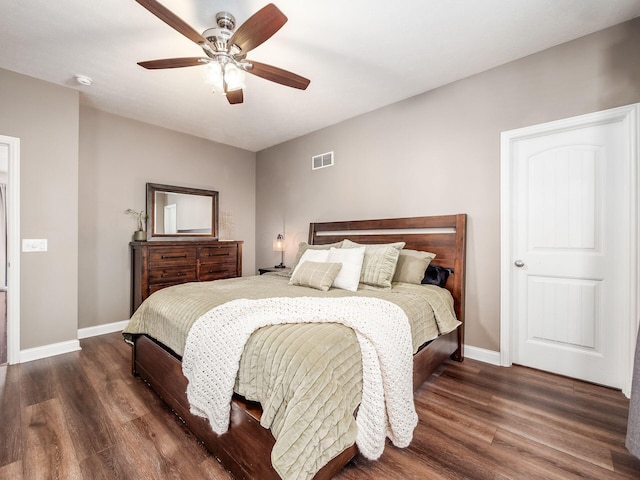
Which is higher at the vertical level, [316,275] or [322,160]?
[322,160]

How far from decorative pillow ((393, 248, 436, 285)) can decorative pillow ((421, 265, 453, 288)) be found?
0.38ft

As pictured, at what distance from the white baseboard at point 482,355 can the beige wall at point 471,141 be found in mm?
47

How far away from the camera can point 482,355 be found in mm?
2674

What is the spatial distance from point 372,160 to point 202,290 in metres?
2.44

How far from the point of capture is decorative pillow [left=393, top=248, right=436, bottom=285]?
2631mm

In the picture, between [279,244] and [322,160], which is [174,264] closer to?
[279,244]

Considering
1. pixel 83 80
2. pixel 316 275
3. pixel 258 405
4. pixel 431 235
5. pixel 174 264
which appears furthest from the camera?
pixel 174 264

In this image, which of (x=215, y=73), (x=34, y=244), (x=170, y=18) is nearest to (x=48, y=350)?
(x=34, y=244)

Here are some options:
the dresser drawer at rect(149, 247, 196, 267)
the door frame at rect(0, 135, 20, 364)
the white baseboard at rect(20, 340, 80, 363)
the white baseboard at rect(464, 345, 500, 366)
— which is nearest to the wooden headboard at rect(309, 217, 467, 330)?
the white baseboard at rect(464, 345, 500, 366)

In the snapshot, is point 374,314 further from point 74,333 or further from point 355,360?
point 74,333

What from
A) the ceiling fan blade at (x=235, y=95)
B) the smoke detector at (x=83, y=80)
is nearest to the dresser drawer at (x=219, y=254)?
the smoke detector at (x=83, y=80)

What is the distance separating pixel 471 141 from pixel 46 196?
13.8 feet

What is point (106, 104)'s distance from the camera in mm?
3330

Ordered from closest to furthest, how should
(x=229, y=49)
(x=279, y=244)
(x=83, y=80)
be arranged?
1. (x=229, y=49)
2. (x=83, y=80)
3. (x=279, y=244)
